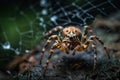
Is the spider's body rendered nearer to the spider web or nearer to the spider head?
the spider head

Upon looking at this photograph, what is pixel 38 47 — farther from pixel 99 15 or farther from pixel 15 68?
pixel 99 15

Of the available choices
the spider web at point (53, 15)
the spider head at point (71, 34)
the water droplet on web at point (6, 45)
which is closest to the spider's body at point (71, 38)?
the spider head at point (71, 34)

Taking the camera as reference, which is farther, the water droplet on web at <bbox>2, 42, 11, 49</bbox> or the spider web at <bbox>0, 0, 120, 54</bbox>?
the water droplet on web at <bbox>2, 42, 11, 49</bbox>

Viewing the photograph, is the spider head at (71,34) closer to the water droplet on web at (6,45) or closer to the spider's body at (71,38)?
the spider's body at (71,38)

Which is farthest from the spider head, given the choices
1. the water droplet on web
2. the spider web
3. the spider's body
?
the water droplet on web

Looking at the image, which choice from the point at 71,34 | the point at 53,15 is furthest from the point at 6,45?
the point at 71,34

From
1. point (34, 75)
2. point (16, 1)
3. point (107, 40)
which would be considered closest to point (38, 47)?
point (107, 40)

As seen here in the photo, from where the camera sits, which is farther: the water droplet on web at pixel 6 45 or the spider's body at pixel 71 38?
the water droplet on web at pixel 6 45

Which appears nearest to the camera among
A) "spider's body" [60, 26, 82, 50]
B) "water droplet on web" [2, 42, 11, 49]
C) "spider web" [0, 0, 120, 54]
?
"spider's body" [60, 26, 82, 50]
